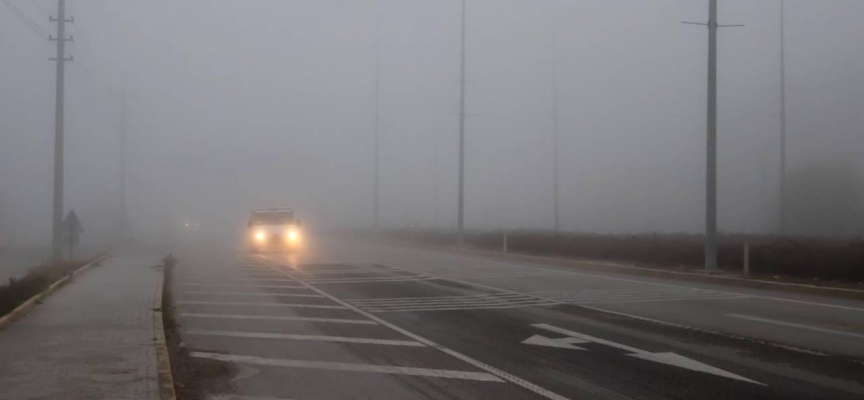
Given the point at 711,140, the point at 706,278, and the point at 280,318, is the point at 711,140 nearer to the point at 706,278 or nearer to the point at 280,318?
the point at 706,278

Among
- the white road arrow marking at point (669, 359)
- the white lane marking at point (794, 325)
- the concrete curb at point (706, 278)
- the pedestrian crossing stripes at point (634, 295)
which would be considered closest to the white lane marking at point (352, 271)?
the concrete curb at point (706, 278)

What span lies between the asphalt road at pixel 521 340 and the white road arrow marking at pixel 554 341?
1.1 inches

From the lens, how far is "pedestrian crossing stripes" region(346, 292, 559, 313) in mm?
17750

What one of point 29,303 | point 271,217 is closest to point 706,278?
point 29,303

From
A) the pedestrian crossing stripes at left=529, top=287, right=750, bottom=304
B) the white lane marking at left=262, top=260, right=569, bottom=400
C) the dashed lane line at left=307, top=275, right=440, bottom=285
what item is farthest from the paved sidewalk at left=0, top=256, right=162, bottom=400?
the pedestrian crossing stripes at left=529, top=287, right=750, bottom=304

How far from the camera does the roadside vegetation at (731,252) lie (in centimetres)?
2348

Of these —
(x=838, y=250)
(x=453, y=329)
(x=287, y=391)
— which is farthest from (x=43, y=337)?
(x=838, y=250)

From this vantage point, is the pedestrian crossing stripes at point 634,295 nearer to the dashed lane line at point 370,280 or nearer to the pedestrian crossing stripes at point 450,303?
the pedestrian crossing stripes at point 450,303

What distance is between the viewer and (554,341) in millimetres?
12812

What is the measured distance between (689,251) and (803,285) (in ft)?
33.0

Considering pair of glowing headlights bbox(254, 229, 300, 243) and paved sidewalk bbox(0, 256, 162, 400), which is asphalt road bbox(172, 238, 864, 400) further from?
pair of glowing headlights bbox(254, 229, 300, 243)

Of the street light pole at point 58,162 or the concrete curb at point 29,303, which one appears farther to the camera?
the street light pole at point 58,162

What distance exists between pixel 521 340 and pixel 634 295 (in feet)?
25.5

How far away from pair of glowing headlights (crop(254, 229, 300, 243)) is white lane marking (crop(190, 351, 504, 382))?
36.5m
